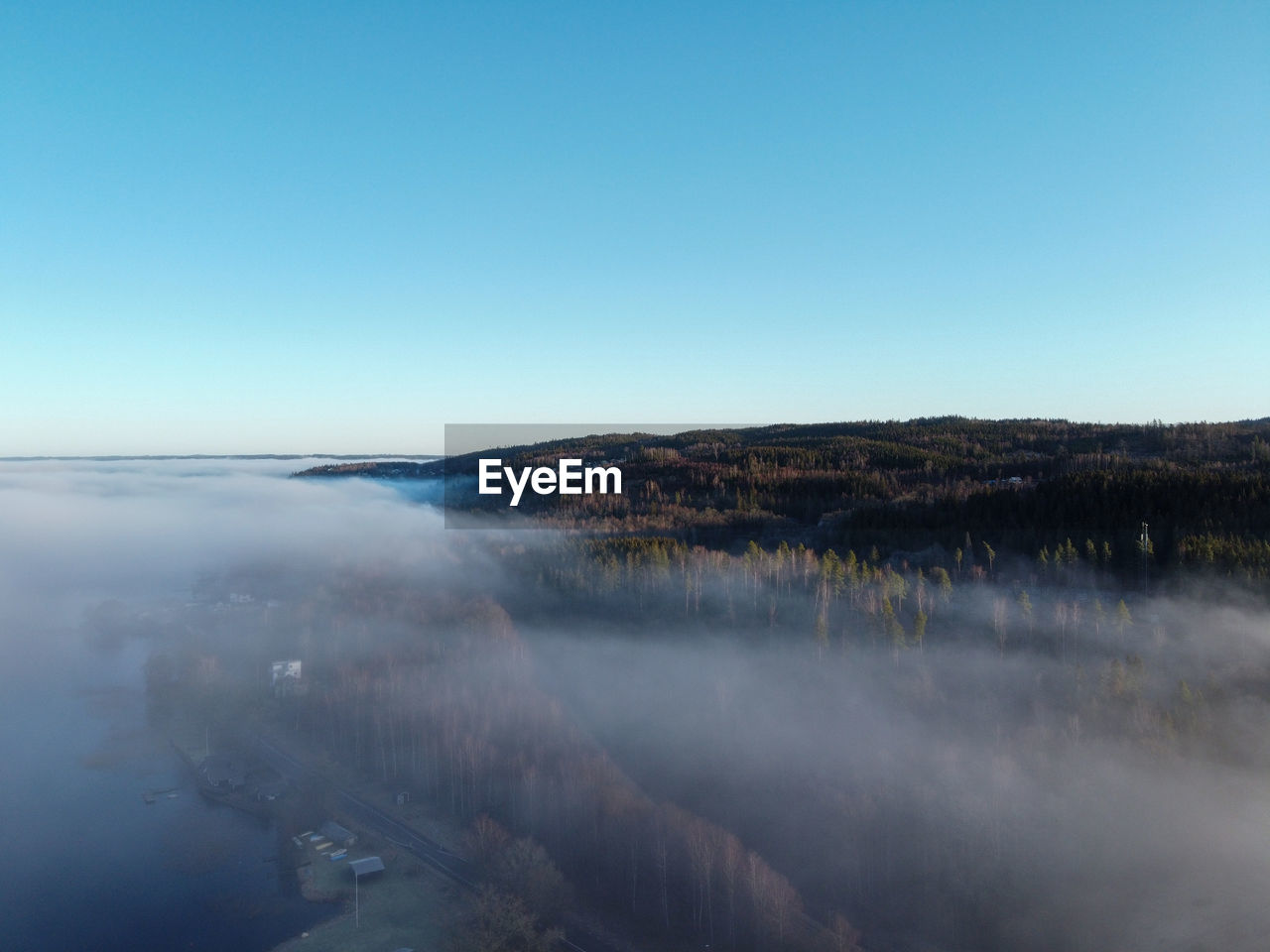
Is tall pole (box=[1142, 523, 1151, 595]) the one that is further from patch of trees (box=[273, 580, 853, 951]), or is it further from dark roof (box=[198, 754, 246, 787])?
dark roof (box=[198, 754, 246, 787])

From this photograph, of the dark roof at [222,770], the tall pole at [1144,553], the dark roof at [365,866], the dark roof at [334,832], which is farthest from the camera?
the tall pole at [1144,553]

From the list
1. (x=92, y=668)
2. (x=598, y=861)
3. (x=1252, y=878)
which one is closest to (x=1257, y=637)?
(x=1252, y=878)

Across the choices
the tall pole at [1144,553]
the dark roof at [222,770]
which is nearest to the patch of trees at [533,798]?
the dark roof at [222,770]

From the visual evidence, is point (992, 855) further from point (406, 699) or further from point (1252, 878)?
point (406, 699)

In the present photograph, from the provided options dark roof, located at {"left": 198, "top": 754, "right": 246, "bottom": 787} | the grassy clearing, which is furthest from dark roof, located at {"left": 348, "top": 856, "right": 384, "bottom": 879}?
dark roof, located at {"left": 198, "top": 754, "right": 246, "bottom": 787}

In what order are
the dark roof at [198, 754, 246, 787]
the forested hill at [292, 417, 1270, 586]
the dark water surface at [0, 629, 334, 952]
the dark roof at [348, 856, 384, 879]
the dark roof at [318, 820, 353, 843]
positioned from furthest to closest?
the forested hill at [292, 417, 1270, 586] → the dark roof at [198, 754, 246, 787] → the dark roof at [318, 820, 353, 843] → the dark roof at [348, 856, 384, 879] → the dark water surface at [0, 629, 334, 952]

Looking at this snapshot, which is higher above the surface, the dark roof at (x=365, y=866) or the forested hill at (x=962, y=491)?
the forested hill at (x=962, y=491)

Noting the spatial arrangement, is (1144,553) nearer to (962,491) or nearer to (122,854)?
(962,491)

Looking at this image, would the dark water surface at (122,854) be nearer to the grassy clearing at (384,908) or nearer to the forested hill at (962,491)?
the grassy clearing at (384,908)
